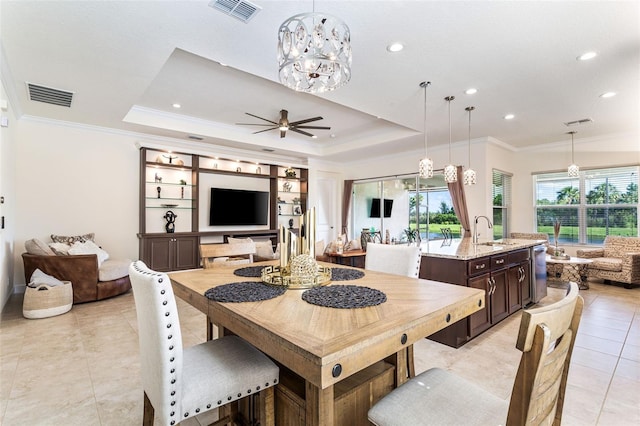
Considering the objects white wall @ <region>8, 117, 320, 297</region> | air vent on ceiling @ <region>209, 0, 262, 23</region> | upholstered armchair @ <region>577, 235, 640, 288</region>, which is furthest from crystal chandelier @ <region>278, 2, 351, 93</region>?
upholstered armchair @ <region>577, 235, 640, 288</region>

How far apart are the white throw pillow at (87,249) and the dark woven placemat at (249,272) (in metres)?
3.45

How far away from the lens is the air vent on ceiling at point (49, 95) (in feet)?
11.6

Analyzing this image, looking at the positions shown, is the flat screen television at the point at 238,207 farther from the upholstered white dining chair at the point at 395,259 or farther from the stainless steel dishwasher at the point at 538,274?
the stainless steel dishwasher at the point at 538,274

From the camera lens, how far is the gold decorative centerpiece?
68.9 inches

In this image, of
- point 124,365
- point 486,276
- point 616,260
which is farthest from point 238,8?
point 616,260

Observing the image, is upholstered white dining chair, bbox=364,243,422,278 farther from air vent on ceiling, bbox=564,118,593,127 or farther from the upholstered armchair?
the upholstered armchair

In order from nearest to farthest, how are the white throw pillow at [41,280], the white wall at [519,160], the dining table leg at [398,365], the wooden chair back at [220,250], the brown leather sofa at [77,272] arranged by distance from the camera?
1. the dining table leg at [398,365]
2. the wooden chair back at [220,250]
3. the white throw pillow at [41,280]
4. the brown leather sofa at [77,272]
5. the white wall at [519,160]

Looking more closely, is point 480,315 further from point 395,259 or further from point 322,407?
point 322,407

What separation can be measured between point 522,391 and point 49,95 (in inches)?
203

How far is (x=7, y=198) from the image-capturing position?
3.99 meters

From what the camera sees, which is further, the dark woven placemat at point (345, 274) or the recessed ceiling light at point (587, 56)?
the recessed ceiling light at point (587, 56)

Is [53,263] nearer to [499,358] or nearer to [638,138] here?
[499,358]

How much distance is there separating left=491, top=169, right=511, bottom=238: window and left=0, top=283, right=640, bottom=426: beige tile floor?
9.56ft

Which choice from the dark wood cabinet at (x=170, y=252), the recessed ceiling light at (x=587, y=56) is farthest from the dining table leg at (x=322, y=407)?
the dark wood cabinet at (x=170, y=252)
